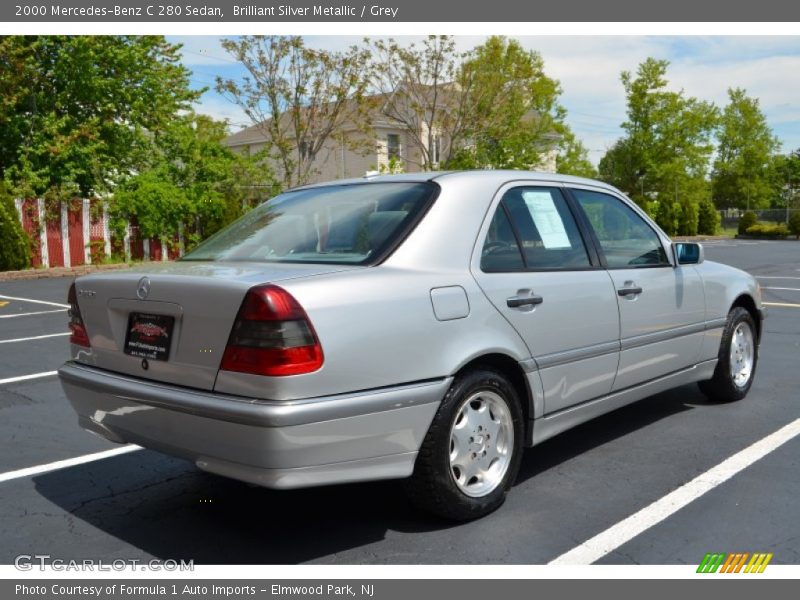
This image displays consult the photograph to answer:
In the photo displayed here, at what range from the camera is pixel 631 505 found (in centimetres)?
387

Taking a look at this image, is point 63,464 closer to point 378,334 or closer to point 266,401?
point 266,401

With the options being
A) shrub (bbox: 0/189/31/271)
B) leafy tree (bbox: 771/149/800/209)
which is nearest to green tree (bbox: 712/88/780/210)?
leafy tree (bbox: 771/149/800/209)

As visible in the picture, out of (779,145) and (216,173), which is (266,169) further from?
(779,145)

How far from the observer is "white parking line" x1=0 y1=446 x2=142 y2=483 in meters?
4.44

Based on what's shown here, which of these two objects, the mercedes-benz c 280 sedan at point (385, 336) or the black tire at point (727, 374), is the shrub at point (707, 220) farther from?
the mercedes-benz c 280 sedan at point (385, 336)

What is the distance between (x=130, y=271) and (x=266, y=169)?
75.2 feet

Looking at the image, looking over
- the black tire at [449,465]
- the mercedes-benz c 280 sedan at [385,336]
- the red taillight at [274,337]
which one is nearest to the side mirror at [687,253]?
the mercedes-benz c 280 sedan at [385,336]

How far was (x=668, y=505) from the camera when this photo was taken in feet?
12.6

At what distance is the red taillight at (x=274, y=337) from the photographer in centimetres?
300

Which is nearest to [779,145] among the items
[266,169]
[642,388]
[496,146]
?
[496,146]

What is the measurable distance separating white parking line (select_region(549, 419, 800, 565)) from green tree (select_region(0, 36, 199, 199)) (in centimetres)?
2141

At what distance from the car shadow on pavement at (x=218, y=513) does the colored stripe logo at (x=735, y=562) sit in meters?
1.05

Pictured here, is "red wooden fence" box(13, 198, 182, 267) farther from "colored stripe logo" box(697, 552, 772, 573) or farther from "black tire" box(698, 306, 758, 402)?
"colored stripe logo" box(697, 552, 772, 573)

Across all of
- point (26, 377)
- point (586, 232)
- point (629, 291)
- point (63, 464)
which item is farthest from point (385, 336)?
point (26, 377)
